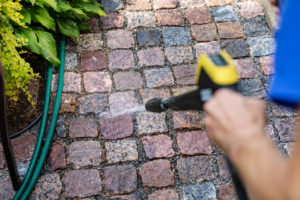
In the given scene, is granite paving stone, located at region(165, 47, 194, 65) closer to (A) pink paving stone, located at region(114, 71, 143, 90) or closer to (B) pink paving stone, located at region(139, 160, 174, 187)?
(A) pink paving stone, located at region(114, 71, 143, 90)

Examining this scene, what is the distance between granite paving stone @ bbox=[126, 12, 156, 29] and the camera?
3391mm

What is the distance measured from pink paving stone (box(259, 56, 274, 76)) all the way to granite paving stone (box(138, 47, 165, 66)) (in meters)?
0.77

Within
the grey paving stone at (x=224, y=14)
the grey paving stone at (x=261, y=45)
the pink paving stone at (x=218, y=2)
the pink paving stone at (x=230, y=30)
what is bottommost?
the grey paving stone at (x=261, y=45)

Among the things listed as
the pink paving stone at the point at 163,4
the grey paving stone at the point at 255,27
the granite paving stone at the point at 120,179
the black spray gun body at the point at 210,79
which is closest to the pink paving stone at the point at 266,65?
the grey paving stone at the point at 255,27

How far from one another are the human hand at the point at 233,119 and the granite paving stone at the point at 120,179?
1.47 m

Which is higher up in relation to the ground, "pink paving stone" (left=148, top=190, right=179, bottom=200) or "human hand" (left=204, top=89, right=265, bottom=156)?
"human hand" (left=204, top=89, right=265, bottom=156)

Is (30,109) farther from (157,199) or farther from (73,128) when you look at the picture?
(157,199)

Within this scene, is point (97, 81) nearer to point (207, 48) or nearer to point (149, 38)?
point (149, 38)

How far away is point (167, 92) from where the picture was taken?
9.62ft

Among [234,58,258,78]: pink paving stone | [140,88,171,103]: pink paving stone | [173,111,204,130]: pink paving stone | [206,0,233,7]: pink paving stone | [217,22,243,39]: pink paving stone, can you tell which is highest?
[206,0,233,7]: pink paving stone

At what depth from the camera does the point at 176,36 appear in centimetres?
332

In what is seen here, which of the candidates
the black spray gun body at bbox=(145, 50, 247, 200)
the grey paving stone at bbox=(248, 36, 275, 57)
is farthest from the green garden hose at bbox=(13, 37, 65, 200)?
the grey paving stone at bbox=(248, 36, 275, 57)

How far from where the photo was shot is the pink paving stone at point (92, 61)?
10.1 ft

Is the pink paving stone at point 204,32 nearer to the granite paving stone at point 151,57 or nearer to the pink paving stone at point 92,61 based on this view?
the granite paving stone at point 151,57
